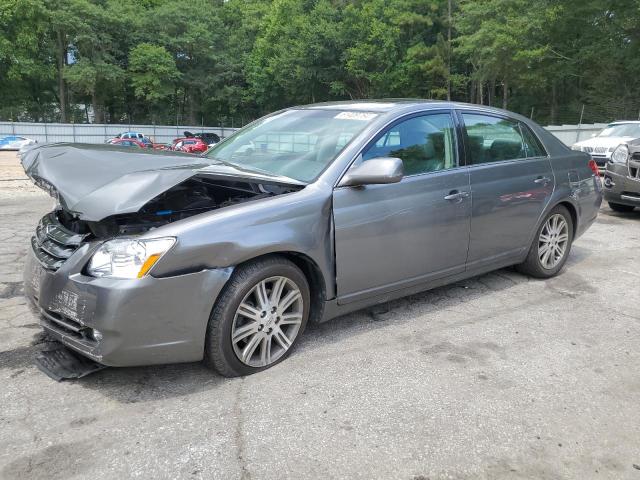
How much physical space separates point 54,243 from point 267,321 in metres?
1.32

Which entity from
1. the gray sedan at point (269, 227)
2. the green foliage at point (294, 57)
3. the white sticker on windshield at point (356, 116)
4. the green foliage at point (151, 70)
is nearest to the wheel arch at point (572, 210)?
the gray sedan at point (269, 227)

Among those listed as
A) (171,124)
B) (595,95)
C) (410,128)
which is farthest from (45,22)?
(410,128)

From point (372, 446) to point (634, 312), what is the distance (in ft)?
9.73

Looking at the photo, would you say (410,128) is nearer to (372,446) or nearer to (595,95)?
(372,446)

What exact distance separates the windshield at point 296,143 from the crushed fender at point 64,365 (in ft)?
5.19

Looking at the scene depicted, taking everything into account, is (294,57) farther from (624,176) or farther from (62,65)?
(624,176)

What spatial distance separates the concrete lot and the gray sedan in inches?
10.7

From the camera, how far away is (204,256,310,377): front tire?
2.99 metres

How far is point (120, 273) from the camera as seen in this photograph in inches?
108

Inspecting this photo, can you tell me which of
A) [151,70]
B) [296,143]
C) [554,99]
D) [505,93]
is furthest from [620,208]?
[151,70]

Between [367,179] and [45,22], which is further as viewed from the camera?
[45,22]

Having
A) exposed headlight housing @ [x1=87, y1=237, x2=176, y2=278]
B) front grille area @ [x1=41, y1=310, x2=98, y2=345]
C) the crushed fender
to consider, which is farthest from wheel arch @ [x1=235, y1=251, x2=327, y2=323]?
the crushed fender

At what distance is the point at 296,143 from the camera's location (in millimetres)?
3885

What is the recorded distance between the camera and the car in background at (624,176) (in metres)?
8.08
